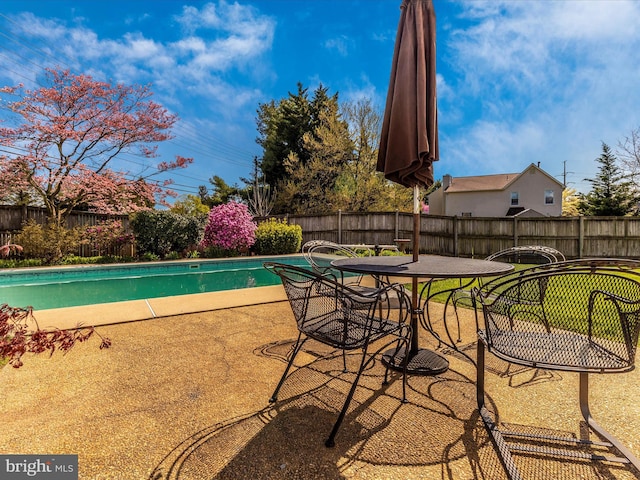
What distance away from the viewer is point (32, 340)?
105 inches

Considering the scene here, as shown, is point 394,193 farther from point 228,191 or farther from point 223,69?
point 228,191

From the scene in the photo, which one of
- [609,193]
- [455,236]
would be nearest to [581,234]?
[455,236]

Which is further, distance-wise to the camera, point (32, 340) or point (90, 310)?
point (90, 310)

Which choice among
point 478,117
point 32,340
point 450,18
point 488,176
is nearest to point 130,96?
point 450,18

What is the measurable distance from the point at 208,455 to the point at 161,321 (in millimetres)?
2329

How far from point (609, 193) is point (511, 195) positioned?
490 cm

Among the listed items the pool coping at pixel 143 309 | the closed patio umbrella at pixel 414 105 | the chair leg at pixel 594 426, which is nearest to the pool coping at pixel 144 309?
the pool coping at pixel 143 309

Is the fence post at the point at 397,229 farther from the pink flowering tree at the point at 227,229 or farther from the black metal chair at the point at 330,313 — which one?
the black metal chair at the point at 330,313

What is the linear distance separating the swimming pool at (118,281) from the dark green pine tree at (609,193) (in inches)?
799

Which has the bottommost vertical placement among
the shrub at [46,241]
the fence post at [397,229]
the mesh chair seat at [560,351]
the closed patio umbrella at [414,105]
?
the mesh chair seat at [560,351]

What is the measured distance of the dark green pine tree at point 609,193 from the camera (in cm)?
1819

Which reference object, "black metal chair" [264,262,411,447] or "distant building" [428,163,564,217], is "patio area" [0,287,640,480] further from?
"distant building" [428,163,564,217]

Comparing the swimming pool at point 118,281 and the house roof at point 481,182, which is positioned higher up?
the house roof at point 481,182

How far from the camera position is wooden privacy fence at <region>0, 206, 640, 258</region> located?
36.5 ft
